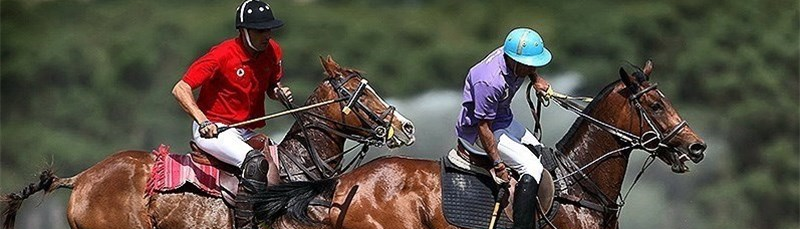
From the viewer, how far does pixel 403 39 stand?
17.1 meters

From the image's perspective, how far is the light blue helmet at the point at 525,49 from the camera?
300 inches

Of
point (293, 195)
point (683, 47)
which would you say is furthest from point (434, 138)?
point (293, 195)

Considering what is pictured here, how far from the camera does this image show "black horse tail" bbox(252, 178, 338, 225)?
26.6ft

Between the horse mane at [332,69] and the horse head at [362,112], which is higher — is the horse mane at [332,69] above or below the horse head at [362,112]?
above

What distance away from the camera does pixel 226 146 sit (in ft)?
26.8

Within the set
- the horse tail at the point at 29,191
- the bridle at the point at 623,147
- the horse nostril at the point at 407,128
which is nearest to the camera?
the bridle at the point at 623,147

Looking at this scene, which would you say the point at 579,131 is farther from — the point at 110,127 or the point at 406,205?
the point at 110,127

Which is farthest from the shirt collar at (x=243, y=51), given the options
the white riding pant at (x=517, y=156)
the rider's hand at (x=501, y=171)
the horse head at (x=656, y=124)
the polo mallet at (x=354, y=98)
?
the horse head at (x=656, y=124)

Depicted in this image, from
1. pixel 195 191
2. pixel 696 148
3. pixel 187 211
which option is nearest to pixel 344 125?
pixel 195 191

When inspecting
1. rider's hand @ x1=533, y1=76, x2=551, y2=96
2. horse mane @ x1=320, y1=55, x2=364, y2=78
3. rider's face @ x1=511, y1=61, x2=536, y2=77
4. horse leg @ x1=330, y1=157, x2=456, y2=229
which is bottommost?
horse leg @ x1=330, y1=157, x2=456, y2=229

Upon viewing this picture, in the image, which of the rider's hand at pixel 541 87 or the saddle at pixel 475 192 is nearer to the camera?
the saddle at pixel 475 192

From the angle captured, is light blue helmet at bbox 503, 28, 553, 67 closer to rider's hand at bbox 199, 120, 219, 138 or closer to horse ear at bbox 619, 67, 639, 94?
horse ear at bbox 619, 67, 639, 94

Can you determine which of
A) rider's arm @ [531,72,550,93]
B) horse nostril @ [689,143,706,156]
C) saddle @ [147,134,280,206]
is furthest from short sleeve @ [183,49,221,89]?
horse nostril @ [689,143,706,156]

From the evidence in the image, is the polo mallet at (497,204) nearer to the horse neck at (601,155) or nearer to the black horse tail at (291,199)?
the horse neck at (601,155)
